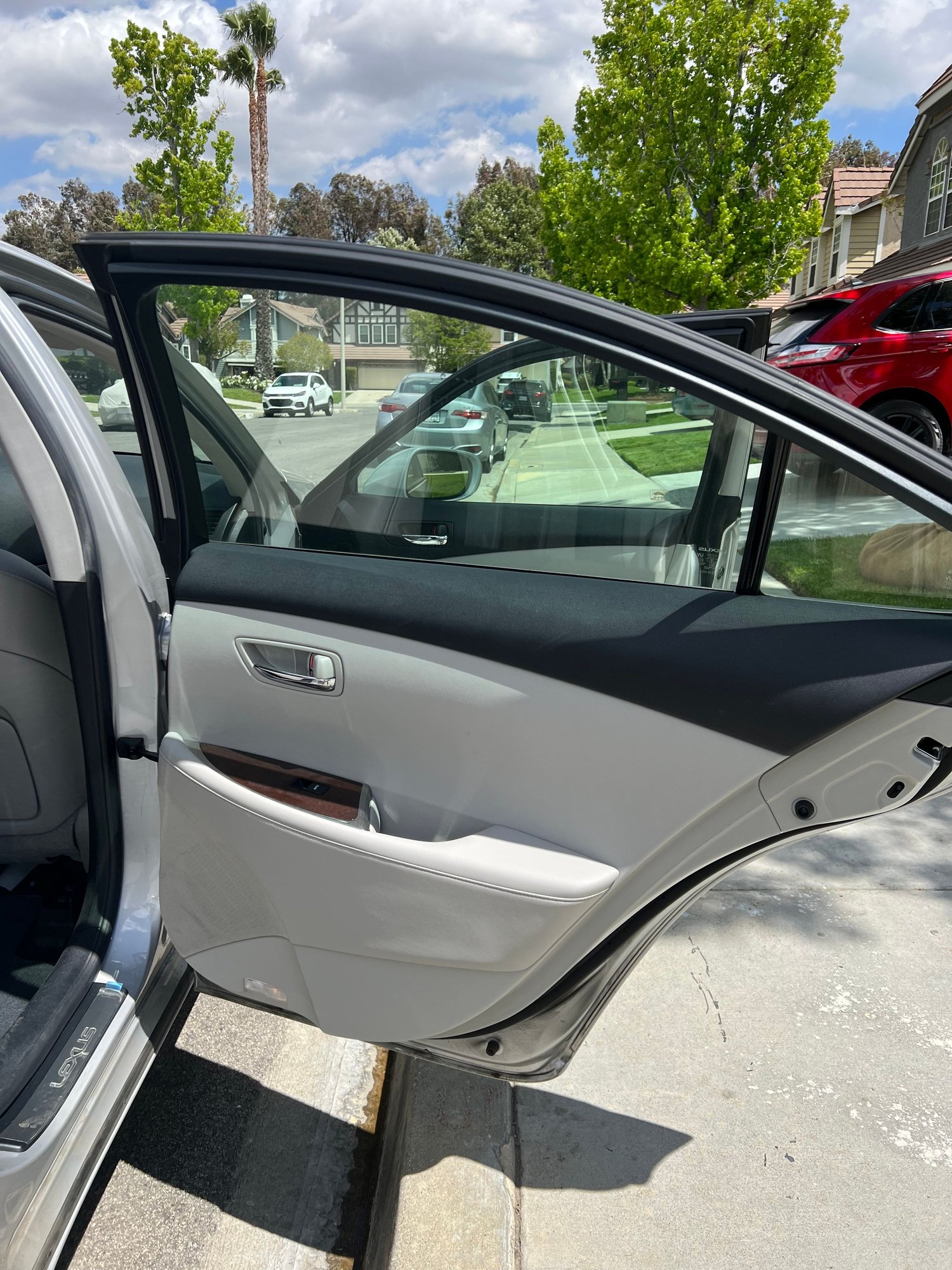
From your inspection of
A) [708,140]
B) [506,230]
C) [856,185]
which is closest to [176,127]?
[708,140]

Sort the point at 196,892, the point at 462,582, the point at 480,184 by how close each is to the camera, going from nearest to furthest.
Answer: the point at 462,582, the point at 196,892, the point at 480,184

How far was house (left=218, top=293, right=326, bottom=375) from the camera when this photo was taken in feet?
5.28

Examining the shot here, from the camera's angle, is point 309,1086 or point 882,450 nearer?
point 882,450

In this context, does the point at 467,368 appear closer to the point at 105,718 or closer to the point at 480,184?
the point at 105,718

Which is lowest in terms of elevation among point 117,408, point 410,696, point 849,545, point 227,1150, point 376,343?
point 227,1150

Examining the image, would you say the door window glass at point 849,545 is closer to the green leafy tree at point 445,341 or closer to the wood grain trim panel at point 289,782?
the green leafy tree at point 445,341

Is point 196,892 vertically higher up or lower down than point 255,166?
lower down

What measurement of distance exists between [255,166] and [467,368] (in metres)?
27.6

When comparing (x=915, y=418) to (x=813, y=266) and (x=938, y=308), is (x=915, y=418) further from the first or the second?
(x=813, y=266)

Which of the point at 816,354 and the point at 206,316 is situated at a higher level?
the point at 816,354

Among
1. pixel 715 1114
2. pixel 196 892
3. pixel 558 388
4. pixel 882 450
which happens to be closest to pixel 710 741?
pixel 882 450

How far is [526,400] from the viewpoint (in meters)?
1.73

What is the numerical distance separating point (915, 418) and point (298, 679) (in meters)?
7.67

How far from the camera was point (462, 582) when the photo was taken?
5.07ft
